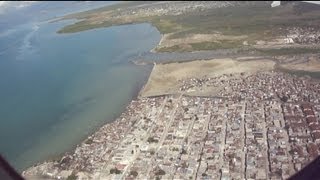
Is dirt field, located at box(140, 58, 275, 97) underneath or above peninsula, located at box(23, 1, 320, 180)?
underneath

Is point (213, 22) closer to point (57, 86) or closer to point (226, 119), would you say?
point (57, 86)

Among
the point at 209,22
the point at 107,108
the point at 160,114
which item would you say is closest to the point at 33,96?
the point at 107,108

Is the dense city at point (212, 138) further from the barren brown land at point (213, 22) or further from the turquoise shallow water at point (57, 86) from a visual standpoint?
the barren brown land at point (213, 22)

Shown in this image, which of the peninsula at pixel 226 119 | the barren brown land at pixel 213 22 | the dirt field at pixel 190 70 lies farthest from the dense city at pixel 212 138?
the barren brown land at pixel 213 22

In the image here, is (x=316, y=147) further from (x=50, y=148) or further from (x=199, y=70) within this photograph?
(x=199, y=70)

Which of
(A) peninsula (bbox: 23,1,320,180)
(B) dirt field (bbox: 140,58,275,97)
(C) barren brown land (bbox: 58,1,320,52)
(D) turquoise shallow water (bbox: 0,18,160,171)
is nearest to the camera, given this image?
(A) peninsula (bbox: 23,1,320,180)

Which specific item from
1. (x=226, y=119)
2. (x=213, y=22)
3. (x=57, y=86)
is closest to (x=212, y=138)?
(x=226, y=119)

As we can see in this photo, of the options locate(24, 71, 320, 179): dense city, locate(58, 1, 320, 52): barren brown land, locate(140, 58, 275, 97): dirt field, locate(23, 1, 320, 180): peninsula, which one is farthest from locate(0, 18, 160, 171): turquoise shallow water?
locate(58, 1, 320, 52): barren brown land

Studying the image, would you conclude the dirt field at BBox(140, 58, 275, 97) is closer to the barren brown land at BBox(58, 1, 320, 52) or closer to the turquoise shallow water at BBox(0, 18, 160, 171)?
the turquoise shallow water at BBox(0, 18, 160, 171)

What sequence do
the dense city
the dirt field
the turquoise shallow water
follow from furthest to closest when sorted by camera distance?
the dirt field → the turquoise shallow water → the dense city
